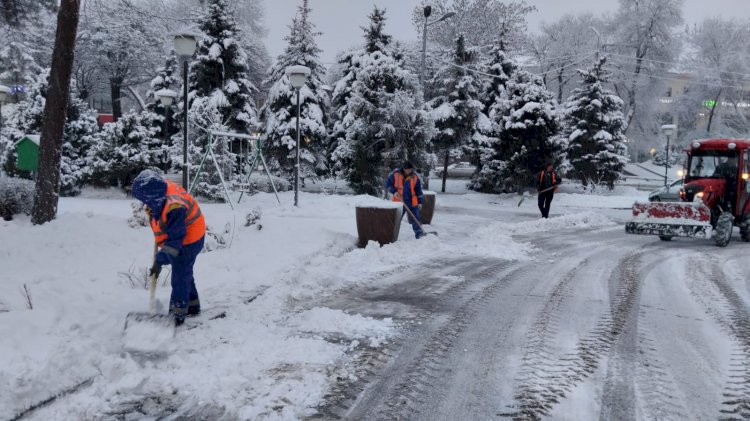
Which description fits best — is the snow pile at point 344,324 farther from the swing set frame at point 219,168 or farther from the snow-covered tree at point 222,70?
the snow-covered tree at point 222,70

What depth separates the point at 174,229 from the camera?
474cm

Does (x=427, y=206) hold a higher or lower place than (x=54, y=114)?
lower

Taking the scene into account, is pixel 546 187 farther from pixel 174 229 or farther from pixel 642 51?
pixel 642 51

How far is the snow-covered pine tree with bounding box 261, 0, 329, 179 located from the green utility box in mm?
9782

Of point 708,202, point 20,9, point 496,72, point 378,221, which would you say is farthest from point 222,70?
point 708,202

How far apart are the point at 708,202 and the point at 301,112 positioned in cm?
1747

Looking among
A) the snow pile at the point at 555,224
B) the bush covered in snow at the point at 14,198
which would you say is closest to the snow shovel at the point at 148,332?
the bush covered in snow at the point at 14,198

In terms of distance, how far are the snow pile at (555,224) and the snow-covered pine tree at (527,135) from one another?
6137 mm

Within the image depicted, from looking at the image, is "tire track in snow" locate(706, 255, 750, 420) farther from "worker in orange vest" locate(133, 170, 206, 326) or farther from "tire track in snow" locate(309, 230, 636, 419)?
"worker in orange vest" locate(133, 170, 206, 326)

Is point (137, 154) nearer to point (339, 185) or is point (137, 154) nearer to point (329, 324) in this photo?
point (339, 185)

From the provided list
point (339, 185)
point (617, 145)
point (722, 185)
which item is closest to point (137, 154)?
point (339, 185)

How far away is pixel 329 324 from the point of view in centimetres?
510

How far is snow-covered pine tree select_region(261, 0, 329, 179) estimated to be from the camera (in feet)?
81.5

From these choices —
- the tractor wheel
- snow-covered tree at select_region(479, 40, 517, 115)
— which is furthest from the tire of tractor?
snow-covered tree at select_region(479, 40, 517, 115)
